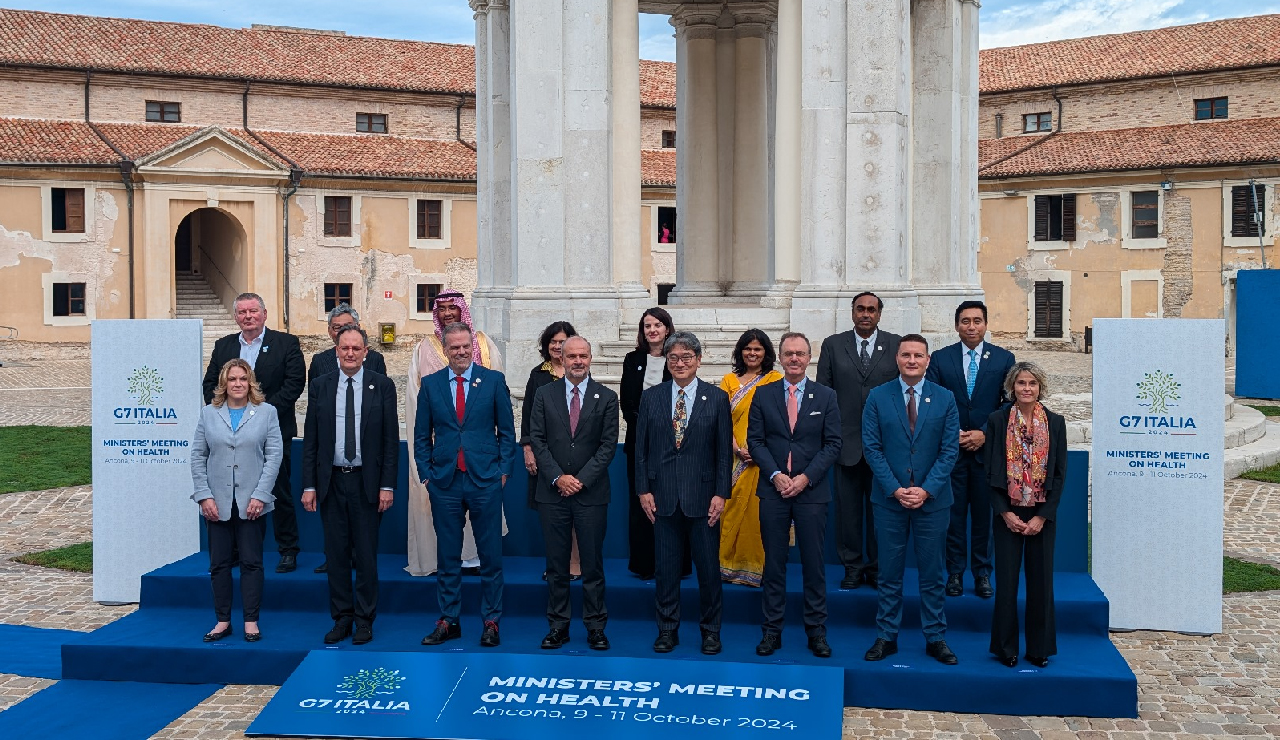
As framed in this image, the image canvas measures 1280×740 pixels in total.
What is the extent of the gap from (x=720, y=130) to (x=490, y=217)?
3.51 metres

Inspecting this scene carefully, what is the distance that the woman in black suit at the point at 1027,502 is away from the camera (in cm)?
780

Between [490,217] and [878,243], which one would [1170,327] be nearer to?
[878,243]

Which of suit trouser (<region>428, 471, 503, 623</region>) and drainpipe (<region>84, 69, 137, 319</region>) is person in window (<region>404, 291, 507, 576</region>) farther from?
drainpipe (<region>84, 69, 137, 319</region>)

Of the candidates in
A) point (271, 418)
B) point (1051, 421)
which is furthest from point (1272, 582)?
point (271, 418)

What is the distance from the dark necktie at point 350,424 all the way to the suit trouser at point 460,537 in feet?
1.77

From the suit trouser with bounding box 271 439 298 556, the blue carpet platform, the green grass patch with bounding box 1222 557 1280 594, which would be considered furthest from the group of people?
the green grass patch with bounding box 1222 557 1280 594

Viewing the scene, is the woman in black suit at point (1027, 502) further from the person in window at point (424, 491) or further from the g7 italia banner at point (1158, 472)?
the person in window at point (424, 491)

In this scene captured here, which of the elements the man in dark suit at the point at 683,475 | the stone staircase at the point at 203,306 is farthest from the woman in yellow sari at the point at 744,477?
the stone staircase at the point at 203,306

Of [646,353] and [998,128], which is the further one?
[998,128]

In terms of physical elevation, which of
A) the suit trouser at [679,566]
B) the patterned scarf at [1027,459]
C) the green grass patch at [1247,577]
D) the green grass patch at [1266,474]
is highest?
the patterned scarf at [1027,459]

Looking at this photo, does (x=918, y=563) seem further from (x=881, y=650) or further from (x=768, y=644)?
(x=768, y=644)

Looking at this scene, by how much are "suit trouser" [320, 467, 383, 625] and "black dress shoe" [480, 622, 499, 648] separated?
76cm

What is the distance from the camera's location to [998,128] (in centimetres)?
4753

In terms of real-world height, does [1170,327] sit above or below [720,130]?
below
